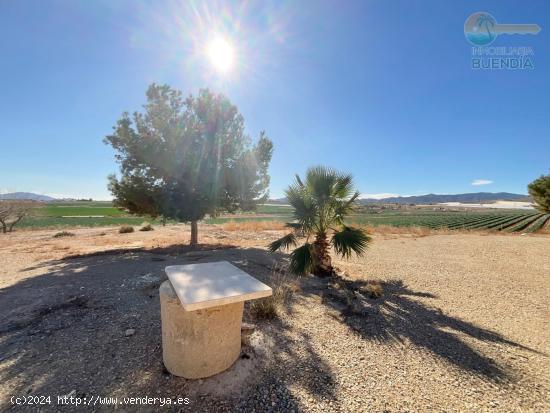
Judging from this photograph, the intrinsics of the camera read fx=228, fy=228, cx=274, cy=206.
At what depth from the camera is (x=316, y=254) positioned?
709 centimetres

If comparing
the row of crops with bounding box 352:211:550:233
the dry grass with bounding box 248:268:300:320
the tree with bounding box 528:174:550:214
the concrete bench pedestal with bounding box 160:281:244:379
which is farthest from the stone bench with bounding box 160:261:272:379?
the tree with bounding box 528:174:550:214

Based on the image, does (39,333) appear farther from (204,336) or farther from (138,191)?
(138,191)

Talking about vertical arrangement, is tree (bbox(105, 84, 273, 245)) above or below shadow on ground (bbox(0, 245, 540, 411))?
above

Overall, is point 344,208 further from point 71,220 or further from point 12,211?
point 71,220

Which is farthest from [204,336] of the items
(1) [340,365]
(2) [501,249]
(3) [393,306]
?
(2) [501,249]

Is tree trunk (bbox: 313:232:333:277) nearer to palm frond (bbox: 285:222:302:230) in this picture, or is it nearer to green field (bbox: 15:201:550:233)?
palm frond (bbox: 285:222:302:230)

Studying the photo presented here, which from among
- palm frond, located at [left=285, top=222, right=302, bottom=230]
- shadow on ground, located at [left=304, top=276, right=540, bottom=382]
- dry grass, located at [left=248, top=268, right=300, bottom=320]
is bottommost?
shadow on ground, located at [left=304, top=276, right=540, bottom=382]

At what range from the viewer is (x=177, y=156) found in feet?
32.3

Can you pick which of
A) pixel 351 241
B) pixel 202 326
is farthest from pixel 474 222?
pixel 202 326

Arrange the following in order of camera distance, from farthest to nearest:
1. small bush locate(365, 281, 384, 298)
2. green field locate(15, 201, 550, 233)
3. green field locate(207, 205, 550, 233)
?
green field locate(207, 205, 550, 233), green field locate(15, 201, 550, 233), small bush locate(365, 281, 384, 298)

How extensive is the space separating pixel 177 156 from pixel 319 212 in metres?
6.72

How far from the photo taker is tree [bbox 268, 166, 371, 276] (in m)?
6.57

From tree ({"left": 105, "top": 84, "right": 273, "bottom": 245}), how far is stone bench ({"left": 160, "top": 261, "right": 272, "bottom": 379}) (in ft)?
26.1

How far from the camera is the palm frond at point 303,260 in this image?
6.23 m
